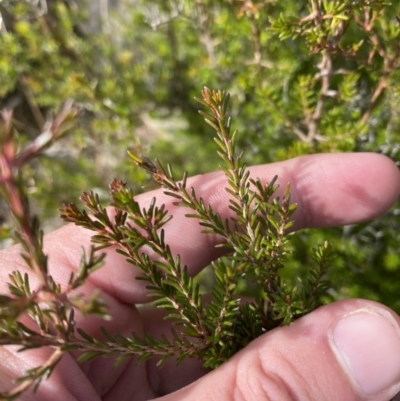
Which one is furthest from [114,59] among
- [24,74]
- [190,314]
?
[190,314]

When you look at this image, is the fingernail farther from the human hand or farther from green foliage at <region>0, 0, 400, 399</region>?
green foliage at <region>0, 0, 400, 399</region>

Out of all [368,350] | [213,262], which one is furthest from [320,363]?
[213,262]

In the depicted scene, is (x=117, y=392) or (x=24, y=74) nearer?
(x=117, y=392)

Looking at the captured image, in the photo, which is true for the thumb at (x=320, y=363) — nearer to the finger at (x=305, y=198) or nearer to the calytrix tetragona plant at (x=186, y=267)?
the calytrix tetragona plant at (x=186, y=267)

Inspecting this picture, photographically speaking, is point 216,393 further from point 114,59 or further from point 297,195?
point 114,59

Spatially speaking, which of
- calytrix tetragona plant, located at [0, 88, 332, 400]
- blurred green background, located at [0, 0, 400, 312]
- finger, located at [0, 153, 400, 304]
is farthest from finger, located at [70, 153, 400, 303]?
calytrix tetragona plant, located at [0, 88, 332, 400]

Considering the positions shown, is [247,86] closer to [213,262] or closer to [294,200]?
[294,200]

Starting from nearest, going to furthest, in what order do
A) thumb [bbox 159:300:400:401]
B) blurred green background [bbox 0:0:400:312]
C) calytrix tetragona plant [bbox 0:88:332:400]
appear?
1. calytrix tetragona plant [bbox 0:88:332:400]
2. thumb [bbox 159:300:400:401]
3. blurred green background [bbox 0:0:400:312]
